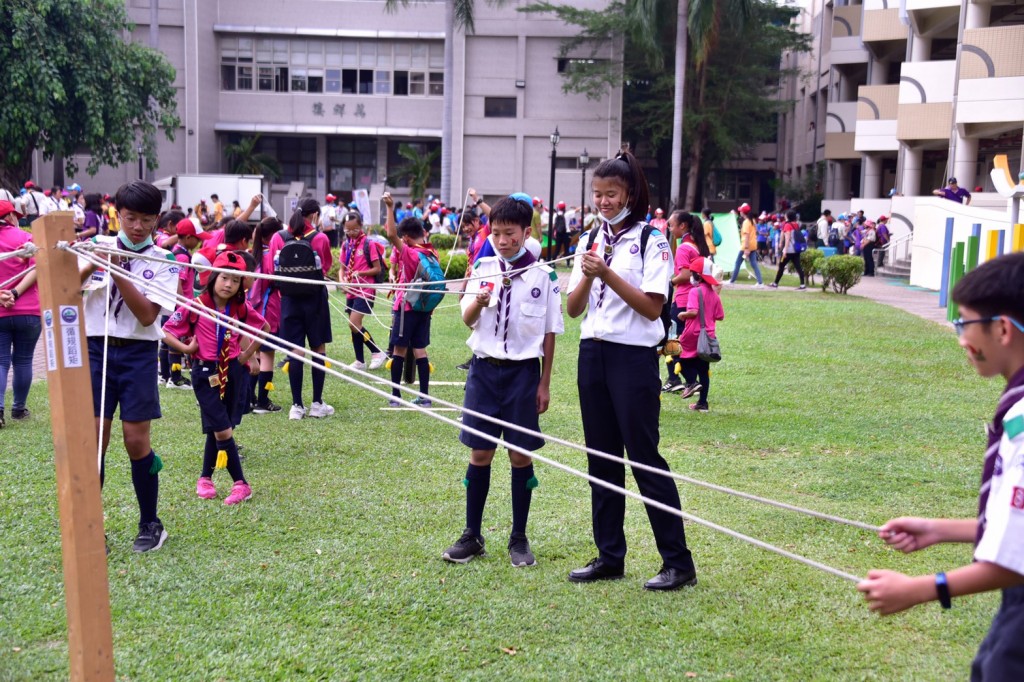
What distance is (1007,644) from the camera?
222 cm

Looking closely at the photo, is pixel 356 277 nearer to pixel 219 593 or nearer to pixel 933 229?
pixel 219 593

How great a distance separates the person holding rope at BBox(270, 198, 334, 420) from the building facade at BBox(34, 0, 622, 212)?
32668 mm

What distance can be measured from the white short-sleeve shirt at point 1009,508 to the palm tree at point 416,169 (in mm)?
41928

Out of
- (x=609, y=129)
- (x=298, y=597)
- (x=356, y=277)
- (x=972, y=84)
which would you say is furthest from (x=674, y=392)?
(x=609, y=129)

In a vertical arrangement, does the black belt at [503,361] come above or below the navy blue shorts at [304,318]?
above

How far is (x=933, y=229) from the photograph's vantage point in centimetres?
2295

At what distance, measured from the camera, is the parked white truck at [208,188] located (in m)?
34.5

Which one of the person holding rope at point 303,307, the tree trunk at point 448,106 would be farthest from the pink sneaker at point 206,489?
the tree trunk at point 448,106

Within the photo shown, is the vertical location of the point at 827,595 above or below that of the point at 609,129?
below

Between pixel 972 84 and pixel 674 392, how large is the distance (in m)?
19.3

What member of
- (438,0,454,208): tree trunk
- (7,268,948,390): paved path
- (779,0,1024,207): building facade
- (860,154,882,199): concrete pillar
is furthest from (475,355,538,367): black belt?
(438,0,454,208): tree trunk

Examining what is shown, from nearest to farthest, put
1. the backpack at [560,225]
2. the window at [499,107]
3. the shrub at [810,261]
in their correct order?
the shrub at [810,261] < the backpack at [560,225] < the window at [499,107]

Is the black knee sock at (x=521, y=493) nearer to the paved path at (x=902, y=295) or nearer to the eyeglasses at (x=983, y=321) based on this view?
the eyeglasses at (x=983, y=321)

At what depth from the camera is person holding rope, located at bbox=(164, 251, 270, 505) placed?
227 inches
